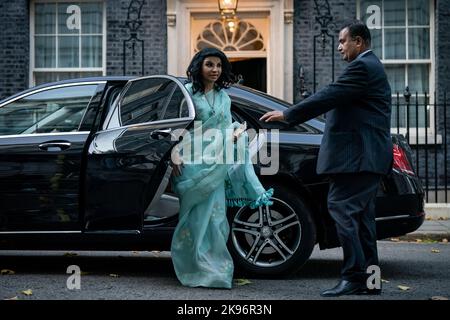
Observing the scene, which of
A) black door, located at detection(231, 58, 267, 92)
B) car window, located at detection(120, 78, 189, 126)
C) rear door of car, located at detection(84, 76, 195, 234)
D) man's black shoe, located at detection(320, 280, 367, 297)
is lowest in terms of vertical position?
man's black shoe, located at detection(320, 280, 367, 297)

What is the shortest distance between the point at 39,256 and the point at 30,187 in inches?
71.4

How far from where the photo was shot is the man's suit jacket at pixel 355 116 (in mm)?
5250

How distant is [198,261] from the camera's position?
18.2 ft

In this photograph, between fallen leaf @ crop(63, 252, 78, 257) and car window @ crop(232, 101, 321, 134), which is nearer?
car window @ crop(232, 101, 321, 134)

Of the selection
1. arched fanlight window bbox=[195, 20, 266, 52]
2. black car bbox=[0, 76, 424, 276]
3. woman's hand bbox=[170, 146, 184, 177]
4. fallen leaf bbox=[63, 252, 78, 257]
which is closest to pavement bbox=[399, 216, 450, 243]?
black car bbox=[0, 76, 424, 276]

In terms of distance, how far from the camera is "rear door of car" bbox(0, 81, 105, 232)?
237 inches

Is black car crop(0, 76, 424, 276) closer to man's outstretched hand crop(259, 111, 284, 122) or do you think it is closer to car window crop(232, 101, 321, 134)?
car window crop(232, 101, 321, 134)

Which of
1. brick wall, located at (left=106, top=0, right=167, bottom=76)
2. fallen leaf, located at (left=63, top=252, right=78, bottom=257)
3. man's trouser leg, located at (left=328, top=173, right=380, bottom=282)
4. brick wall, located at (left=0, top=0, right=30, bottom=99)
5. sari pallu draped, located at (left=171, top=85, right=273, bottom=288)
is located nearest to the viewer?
man's trouser leg, located at (left=328, top=173, right=380, bottom=282)

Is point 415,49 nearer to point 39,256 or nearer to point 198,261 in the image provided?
point 39,256

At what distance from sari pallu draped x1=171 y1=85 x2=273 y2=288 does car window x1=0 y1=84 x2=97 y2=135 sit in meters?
1.17

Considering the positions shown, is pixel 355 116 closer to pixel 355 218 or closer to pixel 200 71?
pixel 355 218
